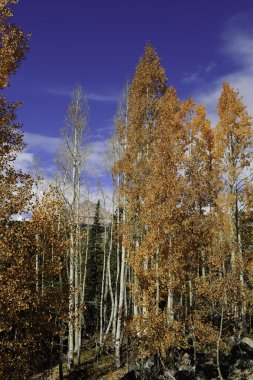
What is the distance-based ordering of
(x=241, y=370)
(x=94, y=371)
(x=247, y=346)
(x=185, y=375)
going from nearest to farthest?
(x=185, y=375)
(x=241, y=370)
(x=247, y=346)
(x=94, y=371)

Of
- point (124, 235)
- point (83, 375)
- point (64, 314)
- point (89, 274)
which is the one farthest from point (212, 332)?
point (89, 274)

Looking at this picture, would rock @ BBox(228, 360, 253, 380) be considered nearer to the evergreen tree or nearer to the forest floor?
the forest floor

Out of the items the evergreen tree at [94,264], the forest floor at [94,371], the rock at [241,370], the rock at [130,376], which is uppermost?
the evergreen tree at [94,264]

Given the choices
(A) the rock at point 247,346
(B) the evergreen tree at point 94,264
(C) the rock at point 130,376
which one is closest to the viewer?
(C) the rock at point 130,376

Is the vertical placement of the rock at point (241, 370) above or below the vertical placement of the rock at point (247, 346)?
below

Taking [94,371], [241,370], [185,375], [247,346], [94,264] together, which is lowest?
[94,371]

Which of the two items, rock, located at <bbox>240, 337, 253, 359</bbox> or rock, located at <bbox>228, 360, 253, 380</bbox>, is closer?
rock, located at <bbox>228, 360, 253, 380</bbox>

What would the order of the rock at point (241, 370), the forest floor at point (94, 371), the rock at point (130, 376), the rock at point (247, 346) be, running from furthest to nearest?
the forest floor at point (94, 371) < the rock at point (247, 346) < the rock at point (241, 370) < the rock at point (130, 376)

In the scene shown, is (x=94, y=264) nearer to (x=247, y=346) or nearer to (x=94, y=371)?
(x=94, y=371)

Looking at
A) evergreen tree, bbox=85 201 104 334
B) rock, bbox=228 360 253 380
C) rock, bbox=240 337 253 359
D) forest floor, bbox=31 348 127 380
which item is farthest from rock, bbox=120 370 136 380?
evergreen tree, bbox=85 201 104 334

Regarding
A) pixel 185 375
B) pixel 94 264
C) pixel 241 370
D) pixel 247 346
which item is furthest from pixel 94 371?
pixel 94 264

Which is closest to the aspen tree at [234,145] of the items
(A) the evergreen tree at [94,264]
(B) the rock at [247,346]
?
(B) the rock at [247,346]

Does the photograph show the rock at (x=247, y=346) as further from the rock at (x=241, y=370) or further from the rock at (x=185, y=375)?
the rock at (x=185, y=375)

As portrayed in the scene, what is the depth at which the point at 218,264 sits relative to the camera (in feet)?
54.6
